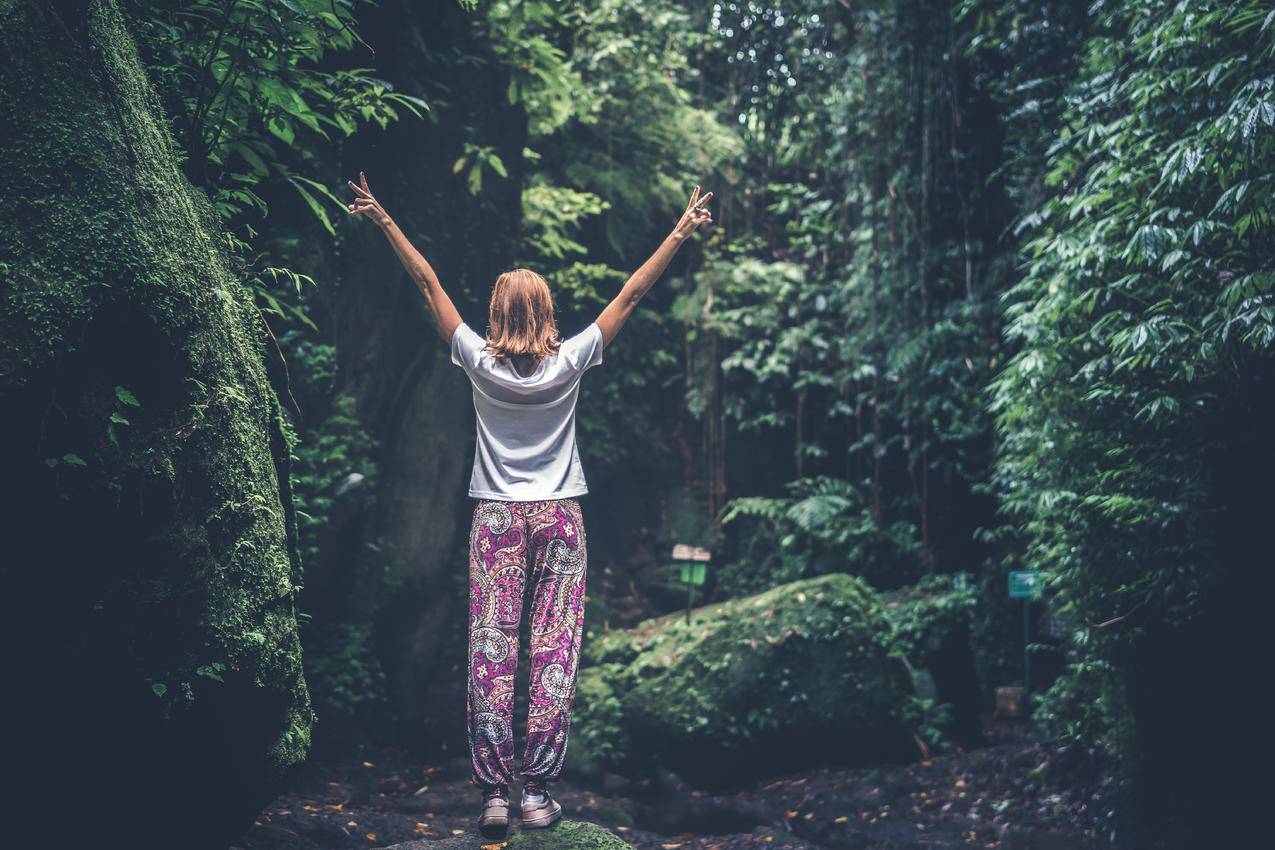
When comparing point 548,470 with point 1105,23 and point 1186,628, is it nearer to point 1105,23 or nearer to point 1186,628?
point 1186,628

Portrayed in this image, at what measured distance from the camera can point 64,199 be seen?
2666 millimetres

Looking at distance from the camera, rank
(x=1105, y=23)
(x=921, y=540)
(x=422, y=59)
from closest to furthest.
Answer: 1. (x=1105, y=23)
2. (x=422, y=59)
3. (x=921, y=540)

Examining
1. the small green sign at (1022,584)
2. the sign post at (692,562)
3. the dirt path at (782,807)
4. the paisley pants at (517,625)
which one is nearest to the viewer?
the paisley pants at (517,625)

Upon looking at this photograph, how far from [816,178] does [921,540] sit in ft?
18.3

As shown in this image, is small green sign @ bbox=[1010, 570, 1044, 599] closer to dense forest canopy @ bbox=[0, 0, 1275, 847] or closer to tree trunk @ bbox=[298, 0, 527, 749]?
dense forest canopy @ bbox=[0, 0, 1275, 847]

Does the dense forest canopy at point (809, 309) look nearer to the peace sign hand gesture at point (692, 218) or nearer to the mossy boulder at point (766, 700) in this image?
the mossy boulder at point (766, 700)

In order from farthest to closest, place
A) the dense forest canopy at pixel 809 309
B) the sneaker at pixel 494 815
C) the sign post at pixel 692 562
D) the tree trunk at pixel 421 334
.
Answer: the sign post at pixel 692 562 → the tree trunk at pixel 421 334 → the dense forest canopy at pixel 809 309 → the sneaker at pixel 494 815

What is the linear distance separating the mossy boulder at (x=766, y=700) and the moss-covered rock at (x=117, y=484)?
517cm

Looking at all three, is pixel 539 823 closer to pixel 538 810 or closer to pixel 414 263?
pixel 538 810

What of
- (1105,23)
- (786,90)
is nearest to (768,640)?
(1105,23)

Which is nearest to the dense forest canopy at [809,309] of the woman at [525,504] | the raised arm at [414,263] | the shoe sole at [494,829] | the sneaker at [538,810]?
the raised arm at [414,263]

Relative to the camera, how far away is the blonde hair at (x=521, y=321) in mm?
3762

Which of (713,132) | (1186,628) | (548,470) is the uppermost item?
(713,132)

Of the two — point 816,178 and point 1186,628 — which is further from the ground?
point 816,178
